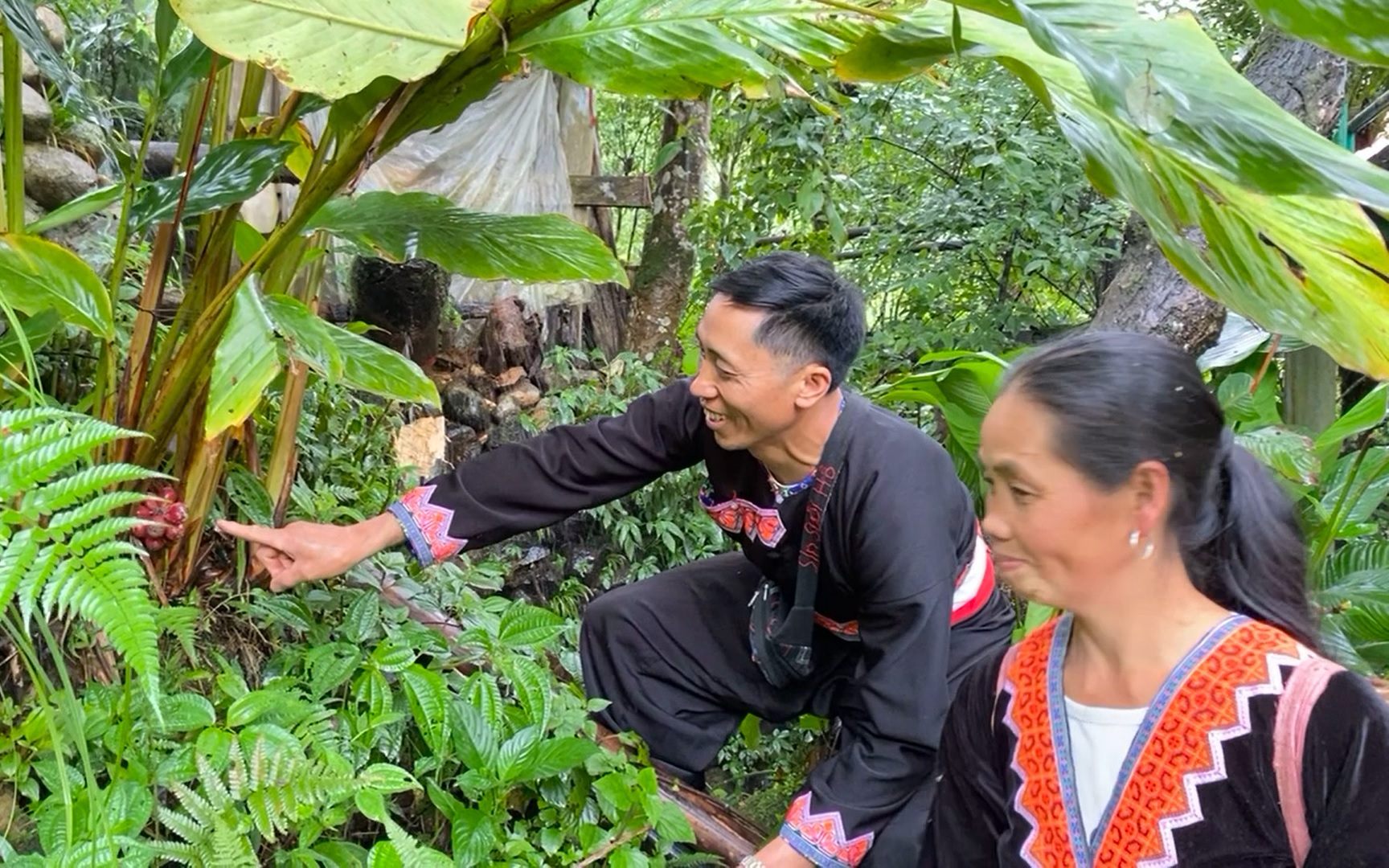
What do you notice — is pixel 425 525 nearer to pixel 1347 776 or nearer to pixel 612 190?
pixel 1347 776

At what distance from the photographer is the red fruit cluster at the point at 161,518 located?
124 centimetres

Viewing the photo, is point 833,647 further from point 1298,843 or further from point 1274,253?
point 1274,253

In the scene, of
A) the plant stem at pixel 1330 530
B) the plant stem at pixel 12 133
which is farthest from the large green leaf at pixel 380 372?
the plant stem at pixel 1330 530

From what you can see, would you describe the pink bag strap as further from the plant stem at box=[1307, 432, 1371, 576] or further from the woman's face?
the plant stem at box=[1307, 432, 1371, 576]

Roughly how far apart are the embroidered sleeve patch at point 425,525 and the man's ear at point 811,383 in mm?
627

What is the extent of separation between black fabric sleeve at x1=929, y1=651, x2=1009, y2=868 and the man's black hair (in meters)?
A: 0.59

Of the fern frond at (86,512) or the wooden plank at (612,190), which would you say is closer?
the fern frond at (86,512)

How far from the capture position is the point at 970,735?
123cm

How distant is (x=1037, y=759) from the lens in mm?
1132

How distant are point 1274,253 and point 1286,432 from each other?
138 cm

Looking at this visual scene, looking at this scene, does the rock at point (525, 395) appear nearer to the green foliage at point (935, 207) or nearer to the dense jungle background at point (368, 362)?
the green foliage at point (935, 207)

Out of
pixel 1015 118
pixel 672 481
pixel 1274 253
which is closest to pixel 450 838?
pixel 1274 253

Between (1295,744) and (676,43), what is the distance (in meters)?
1.06

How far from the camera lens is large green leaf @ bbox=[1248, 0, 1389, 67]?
682 mm
